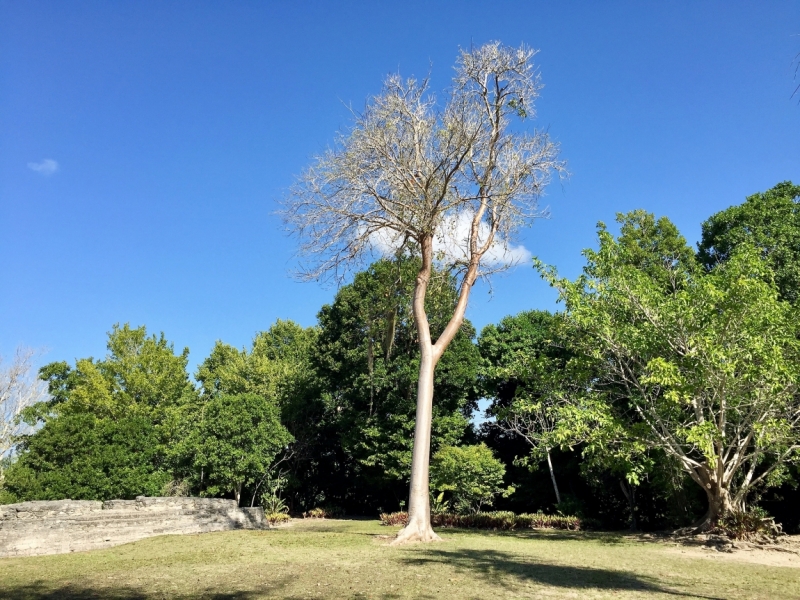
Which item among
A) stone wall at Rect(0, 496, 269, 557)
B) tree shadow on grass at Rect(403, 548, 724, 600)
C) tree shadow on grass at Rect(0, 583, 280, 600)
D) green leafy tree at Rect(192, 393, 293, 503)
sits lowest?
tree shadow on grass at Rect(403, 548, 724, 600)

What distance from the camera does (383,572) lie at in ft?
21.4

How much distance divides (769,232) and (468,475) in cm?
1170

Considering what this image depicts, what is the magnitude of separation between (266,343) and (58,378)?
34.7ft

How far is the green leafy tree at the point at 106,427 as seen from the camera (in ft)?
61.9

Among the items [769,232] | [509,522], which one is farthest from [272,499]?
[769,232]

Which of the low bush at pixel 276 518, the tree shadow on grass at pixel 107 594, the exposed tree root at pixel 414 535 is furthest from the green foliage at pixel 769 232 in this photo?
the low bush at pixel 276 518

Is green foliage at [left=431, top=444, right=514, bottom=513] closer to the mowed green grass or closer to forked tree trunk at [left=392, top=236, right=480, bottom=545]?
forked tree trunk at [left=392, top=236, right=480, bottom=545]

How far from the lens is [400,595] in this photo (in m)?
5.10

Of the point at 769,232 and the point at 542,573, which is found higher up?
the point at 769,232

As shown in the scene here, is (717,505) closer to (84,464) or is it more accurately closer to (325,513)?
(325,513)

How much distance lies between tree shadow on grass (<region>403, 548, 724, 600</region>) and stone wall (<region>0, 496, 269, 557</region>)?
21.3 ft

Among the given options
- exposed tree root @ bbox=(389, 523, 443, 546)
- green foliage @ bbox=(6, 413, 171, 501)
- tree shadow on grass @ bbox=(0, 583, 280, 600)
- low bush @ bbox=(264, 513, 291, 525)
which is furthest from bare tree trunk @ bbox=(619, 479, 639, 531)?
green foliage @ bbox=(6, 413, 171, 501)

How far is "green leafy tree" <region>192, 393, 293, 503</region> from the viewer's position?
19.3 m

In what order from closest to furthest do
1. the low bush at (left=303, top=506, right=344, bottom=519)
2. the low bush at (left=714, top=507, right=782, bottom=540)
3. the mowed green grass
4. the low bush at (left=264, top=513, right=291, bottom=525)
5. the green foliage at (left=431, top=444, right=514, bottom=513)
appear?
1. the mowed green grass
2. the low bush at (left=714, top=507, right=782, bottom=540)
3. the green foliage at (left=431, top=444, right=514, bottom=513)
4. the low bush at (left=264, top=513, right=291, bottom=525)
5. the low bush at (left=303, top=506, right=344, bottom=519)
